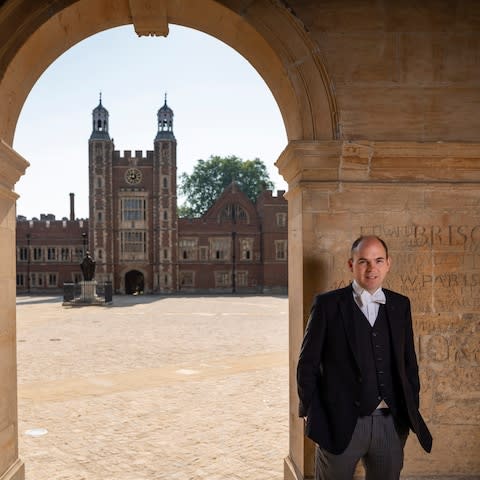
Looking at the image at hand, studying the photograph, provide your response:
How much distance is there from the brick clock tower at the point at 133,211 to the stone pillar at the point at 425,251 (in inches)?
1702

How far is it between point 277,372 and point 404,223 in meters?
6.31

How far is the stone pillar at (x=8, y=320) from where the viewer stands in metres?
4.16

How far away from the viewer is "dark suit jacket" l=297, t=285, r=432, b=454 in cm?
285

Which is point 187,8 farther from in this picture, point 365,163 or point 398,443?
point 398,443

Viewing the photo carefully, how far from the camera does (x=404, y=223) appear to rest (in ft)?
13.7

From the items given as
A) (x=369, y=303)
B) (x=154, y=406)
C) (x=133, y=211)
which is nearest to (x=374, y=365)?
(x=369, y=303)

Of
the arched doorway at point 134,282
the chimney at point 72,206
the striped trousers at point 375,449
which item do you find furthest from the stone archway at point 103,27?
the chimney at point 72,206

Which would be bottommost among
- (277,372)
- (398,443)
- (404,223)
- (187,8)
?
(277,372)

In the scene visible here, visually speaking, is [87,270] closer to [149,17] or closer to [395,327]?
[149,17]

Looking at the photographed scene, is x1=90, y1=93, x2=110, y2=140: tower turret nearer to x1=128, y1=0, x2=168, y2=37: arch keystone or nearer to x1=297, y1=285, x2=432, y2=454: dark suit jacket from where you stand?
x1=128, y1=0, x2=168, y2=37: arch keystone

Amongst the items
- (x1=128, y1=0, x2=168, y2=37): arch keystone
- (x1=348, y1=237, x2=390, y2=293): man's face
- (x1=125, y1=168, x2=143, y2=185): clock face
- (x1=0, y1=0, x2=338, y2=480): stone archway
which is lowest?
(x1=348, y1=237, x2=390, y2=293): man's face

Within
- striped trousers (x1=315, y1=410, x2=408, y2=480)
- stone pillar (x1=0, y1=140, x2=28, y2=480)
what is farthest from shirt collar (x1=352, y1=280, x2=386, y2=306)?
stone pillar (x1=0, y1=140, x2=28, y2=480)

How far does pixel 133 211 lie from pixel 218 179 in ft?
58.7

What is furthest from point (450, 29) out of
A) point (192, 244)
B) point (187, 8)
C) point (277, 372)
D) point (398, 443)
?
point (192, 244)
